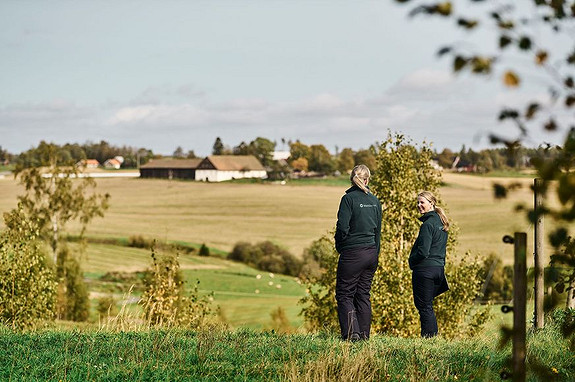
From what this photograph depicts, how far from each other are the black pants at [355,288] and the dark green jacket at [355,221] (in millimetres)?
113

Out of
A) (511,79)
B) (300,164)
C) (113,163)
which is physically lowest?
(511,79)

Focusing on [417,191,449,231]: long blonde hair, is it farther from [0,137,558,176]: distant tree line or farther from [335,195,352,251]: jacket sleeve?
[0,137,558,176]: distant tree line

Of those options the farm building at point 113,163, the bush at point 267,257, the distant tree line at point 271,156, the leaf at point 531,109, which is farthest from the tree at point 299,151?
the leaf at point 531,109

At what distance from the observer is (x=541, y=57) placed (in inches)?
130

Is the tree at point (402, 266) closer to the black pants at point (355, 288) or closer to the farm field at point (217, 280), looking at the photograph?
the black pants at point (355, 288)

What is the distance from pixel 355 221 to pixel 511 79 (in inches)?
256

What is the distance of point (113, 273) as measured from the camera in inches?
2689

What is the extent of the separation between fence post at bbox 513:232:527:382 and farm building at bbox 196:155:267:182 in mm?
111908

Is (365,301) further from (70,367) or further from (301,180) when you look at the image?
(301,180)

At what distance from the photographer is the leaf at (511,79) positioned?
10.0 feet

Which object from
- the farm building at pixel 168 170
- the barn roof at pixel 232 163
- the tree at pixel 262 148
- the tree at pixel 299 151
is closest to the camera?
the tree at pixel 299 151

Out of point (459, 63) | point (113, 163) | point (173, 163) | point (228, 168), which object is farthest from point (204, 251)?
point (459, 63)

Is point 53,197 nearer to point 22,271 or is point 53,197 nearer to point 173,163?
point 22,271

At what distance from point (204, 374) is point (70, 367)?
48.9 inches
